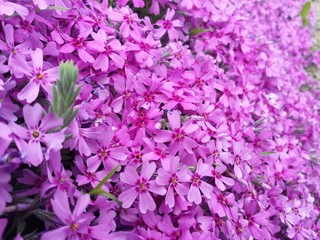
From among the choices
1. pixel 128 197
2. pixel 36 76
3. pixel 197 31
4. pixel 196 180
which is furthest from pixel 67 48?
pixel 197 31

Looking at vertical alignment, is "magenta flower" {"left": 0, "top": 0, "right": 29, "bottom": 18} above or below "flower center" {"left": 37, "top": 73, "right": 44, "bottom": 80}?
above

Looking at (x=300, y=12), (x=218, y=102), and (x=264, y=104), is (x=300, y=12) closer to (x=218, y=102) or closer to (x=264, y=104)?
(x=264, y=104)

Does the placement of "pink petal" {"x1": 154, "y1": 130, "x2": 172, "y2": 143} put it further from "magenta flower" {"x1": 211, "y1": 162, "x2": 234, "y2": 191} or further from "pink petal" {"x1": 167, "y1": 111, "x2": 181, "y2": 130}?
"magenta flower" {"x1": 211, "y1": 162, "x2": 234, "y2": 191}

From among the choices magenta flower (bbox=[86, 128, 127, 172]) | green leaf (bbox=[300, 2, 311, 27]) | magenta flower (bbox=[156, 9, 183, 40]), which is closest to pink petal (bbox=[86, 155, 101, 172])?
magenta flower (bbox=[86, 128, 127, 172])

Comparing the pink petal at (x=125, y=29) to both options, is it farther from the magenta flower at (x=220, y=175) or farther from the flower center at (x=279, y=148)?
the flower center at (x=279, y=148)

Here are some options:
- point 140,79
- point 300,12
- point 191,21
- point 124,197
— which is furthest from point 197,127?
point 300,12

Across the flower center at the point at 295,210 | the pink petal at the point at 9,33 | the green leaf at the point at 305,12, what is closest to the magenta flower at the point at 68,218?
the pink petal at the point at 9,33

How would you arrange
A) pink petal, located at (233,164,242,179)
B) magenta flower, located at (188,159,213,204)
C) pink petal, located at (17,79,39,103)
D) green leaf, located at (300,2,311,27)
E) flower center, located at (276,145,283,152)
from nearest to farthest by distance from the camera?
pink petal, located at (17,79,39,103)
magenta flower, located at (188,159,213,204)
pink petal, located at (233,164,242,179)
flower center, located at (276,145,283,152)
green leaf, located at (300,2,311,27)
